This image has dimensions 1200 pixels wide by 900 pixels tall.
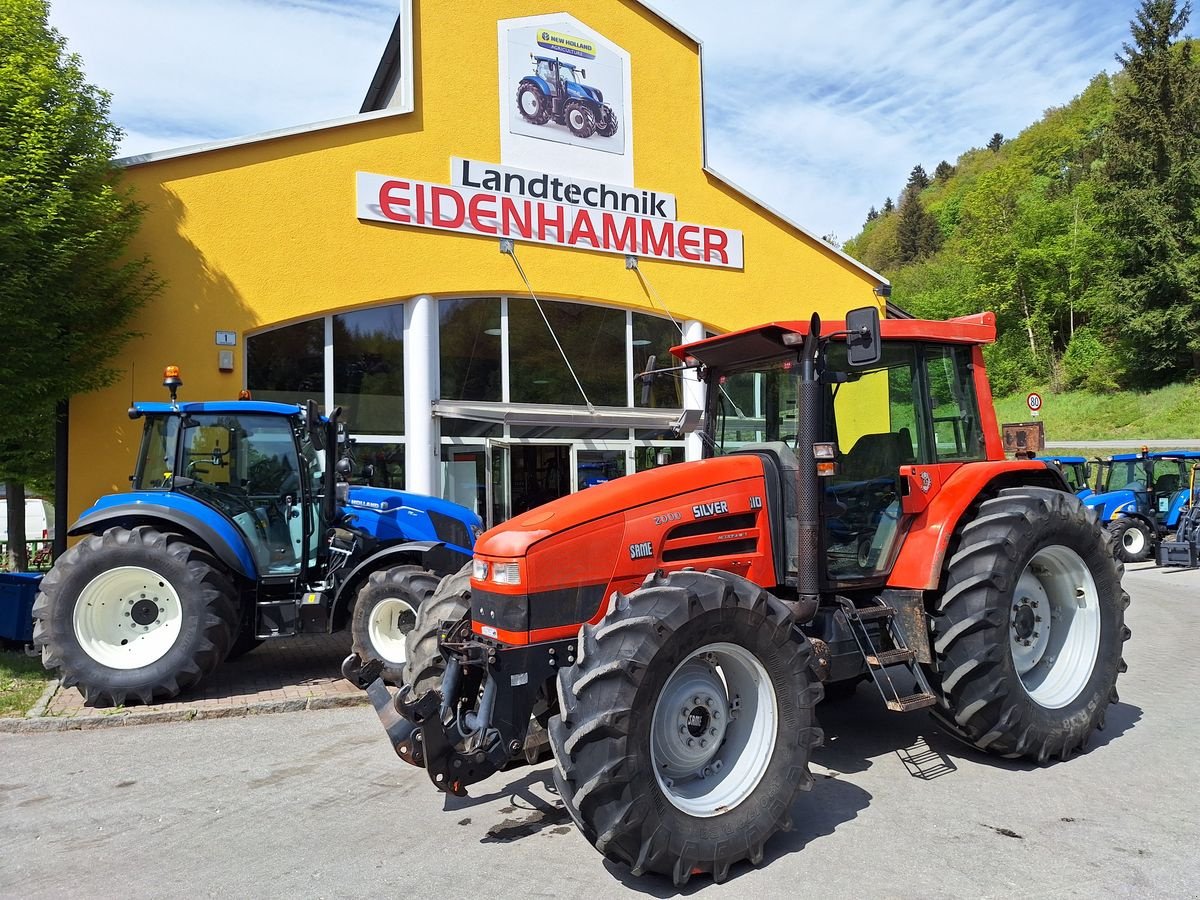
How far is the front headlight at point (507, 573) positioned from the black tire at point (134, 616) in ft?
12.5

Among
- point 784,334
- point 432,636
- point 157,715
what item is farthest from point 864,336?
point 157,715

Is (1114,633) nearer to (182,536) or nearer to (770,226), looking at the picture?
(182,536)

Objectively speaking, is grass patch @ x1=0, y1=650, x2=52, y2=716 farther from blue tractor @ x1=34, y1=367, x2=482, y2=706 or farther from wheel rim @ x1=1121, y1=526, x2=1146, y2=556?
wheel rim @ x1=1121, y1=526, x2=1146, y2=556

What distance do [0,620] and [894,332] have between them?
25.9 feet

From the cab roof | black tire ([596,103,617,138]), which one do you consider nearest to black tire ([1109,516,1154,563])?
black tire ([596,103,617,138])

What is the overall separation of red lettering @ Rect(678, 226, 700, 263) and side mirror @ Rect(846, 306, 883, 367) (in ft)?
32.1

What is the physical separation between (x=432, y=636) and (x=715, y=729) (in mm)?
1568

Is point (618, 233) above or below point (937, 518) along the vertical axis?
above

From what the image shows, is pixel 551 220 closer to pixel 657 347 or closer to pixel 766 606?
pixel 657 347

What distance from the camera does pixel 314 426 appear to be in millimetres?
7438

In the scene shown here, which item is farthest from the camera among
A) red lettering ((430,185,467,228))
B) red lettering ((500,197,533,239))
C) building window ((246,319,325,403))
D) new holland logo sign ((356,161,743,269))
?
red lettering ((500,197,533,239))

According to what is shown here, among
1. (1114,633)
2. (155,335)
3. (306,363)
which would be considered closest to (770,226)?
(306,363)

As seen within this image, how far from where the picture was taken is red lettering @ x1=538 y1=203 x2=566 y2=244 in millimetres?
12703

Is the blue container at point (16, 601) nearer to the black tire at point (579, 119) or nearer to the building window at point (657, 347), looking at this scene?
the building window at point (657, 347)
